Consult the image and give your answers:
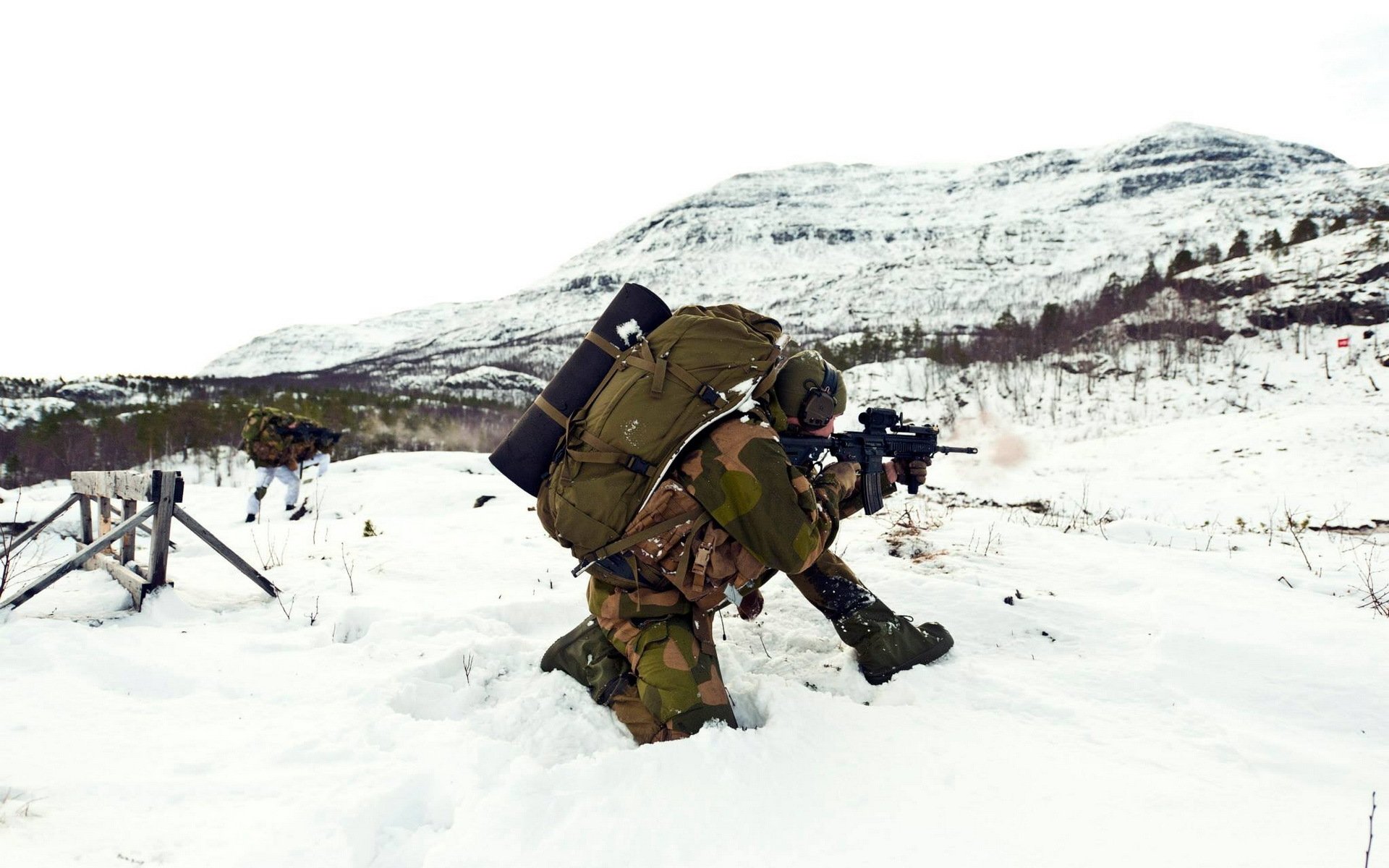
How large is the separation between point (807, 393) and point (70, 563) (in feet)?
13.0

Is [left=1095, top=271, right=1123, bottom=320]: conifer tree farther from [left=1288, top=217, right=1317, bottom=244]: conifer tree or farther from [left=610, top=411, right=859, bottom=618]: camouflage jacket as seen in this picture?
[left=610, top=411, right=859, bottom=618]: camouflage jacket

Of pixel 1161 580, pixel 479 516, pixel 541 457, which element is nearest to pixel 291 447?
pixel 479 516

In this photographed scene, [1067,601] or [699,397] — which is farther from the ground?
[699,397]

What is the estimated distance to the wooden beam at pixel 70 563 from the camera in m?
2.96

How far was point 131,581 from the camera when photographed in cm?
340

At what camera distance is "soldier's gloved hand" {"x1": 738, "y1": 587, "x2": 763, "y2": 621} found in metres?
2.93

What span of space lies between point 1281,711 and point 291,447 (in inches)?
426

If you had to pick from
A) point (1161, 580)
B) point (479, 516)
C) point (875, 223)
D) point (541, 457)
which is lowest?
point (479, 516)

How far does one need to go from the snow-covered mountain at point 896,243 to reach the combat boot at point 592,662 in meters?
47.0

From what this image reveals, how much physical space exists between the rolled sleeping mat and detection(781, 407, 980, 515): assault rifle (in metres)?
0.92

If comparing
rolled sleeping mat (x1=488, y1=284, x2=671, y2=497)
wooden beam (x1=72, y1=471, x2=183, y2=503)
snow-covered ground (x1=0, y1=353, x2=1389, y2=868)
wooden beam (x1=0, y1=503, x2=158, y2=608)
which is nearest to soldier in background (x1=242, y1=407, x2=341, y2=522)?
wooden beam (x1=72, y1=471, x2=183, y2=503)

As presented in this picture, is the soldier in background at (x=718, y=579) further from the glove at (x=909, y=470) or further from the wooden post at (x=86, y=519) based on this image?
the wooden post at (x=86, y=519)

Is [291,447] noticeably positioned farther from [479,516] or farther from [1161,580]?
[1161,580]

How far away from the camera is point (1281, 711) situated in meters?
2.29
